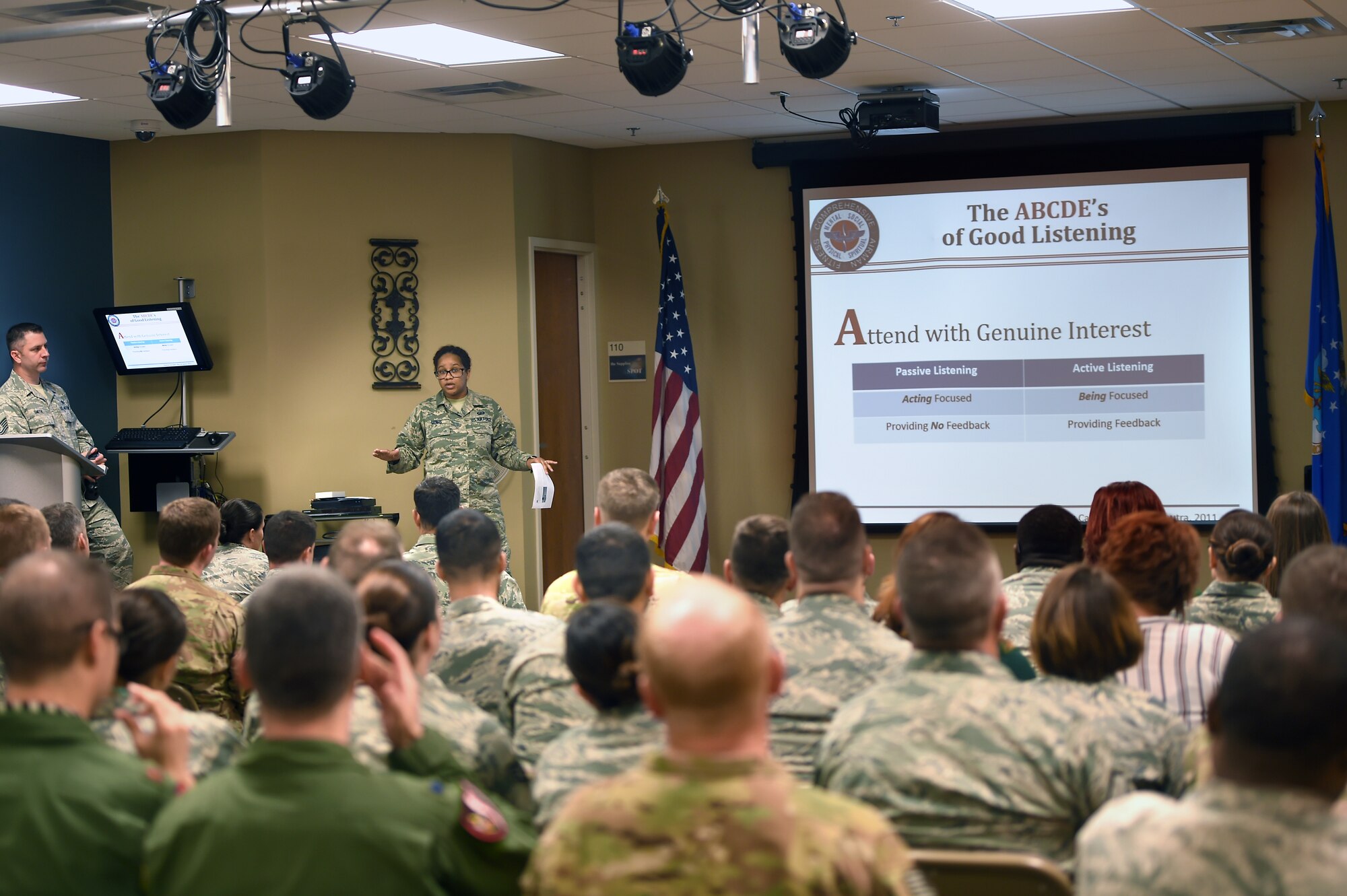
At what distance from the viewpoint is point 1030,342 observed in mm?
→ 7926

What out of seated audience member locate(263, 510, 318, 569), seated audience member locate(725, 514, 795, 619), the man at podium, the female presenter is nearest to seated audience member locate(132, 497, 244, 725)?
seated audience member locate(263, 510, 318, 569)

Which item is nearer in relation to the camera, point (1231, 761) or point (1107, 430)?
point (1231, 761)

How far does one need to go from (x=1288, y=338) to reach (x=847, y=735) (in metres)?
6.39

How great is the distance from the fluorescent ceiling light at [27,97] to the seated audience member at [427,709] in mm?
5133

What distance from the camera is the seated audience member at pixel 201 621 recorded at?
141 inches

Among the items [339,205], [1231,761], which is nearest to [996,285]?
[339,205]

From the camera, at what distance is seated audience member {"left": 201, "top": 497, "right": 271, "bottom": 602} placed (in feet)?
15.1

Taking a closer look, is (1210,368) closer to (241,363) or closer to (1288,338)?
(1288,338)

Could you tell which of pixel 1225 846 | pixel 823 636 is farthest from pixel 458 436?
pixel 1225 846

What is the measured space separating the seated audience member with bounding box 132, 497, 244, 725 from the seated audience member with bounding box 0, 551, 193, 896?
139 centimetres

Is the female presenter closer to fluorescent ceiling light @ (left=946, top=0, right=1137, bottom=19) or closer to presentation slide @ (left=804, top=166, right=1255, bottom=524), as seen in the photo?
presentation slide @ (left=804, top=166, right=1255, bottom=524)

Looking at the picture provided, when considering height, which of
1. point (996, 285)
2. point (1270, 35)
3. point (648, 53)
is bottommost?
point (996, 285)

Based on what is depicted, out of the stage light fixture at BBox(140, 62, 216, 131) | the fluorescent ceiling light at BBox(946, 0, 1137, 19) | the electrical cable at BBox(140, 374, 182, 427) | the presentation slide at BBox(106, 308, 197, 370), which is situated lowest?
the electrical cable at BBox(140, 374, 182, 427)

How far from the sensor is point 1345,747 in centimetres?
156
